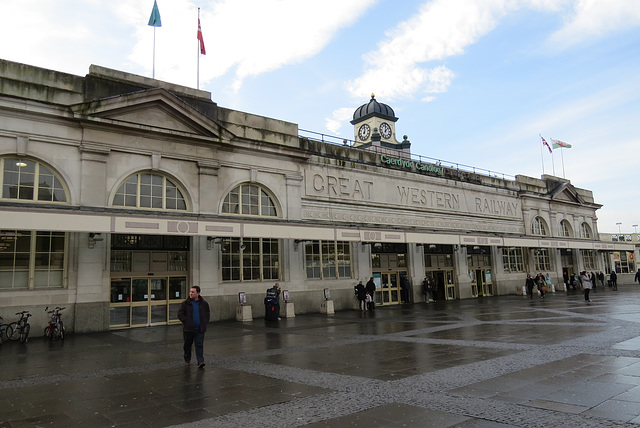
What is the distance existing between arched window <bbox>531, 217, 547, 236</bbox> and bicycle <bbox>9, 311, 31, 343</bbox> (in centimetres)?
3778

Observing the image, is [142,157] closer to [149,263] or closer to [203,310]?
[149,263]

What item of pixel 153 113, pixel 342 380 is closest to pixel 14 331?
pixel 153 113

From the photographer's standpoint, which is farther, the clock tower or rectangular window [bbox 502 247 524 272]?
the clock tower

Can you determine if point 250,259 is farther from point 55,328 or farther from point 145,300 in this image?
point 55,328

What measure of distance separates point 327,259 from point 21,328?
14493 mm

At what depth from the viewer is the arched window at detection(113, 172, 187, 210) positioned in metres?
19.2

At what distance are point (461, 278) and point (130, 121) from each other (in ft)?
78.4

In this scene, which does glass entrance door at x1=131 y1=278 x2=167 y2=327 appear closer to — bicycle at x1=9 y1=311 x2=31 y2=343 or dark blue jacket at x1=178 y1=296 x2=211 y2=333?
bicycle at x1=9 y1=311 x2=31 y2=343

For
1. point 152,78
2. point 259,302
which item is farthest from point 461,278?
point 152,78

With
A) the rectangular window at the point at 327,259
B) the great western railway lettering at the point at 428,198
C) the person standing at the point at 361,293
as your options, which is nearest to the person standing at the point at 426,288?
the great western railway lettering at the point at 428,198

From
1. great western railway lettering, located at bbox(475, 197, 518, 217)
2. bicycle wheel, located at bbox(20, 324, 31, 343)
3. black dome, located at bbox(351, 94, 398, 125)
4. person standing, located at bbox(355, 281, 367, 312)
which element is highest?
black dome, located at bbox(351, 94, 398, 125)

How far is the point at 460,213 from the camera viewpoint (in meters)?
33.5

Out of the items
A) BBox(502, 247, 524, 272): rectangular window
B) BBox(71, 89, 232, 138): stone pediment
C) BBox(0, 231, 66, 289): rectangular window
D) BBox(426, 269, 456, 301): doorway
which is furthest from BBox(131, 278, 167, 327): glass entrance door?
BBox(502, 247, 524, 272): rectangular window

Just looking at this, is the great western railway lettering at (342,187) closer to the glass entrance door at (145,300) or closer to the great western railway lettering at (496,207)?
the glass entrance door at (145,300)
